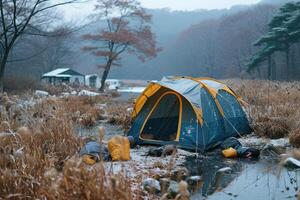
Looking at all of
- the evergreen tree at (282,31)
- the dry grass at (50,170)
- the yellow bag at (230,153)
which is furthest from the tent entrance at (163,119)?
the evergreen tree at (282,31)

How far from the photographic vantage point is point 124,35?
109ft

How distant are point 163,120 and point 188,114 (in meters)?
0.85

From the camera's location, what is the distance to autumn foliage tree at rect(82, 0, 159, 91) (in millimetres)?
33531

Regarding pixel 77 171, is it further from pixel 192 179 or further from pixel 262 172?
pixel 262 172

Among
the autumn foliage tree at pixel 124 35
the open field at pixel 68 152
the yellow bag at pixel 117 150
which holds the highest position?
the autumn foliage tree at pixel 124 35

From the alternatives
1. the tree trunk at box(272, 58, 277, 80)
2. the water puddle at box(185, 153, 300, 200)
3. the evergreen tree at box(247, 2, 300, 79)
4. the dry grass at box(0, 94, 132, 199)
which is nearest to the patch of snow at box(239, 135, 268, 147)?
the water puddle at box(185, 153, 300, 200)

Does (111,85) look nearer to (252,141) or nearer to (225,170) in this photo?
(252,141)

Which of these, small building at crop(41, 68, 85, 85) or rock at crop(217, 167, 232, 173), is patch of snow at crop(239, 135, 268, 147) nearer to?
rock at crop(217, 167, 232, 173)

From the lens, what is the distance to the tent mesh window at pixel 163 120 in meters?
8.62

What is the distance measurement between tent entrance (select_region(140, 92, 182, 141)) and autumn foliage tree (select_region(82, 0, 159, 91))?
81.4 feet

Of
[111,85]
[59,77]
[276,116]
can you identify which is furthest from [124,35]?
[276,116]

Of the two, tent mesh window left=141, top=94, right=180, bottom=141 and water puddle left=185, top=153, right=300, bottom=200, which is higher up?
tent mesh window left=141, top=94, right=180, bottom=141

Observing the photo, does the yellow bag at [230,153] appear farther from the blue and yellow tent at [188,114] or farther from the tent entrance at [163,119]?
the tent entrance at [163,119]

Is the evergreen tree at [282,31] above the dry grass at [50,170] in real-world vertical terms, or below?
above
